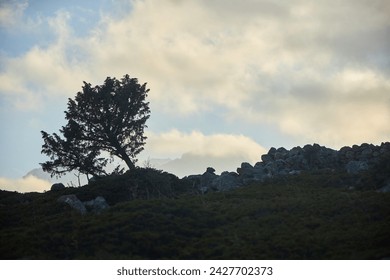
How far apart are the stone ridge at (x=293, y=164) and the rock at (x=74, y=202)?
8.76 m

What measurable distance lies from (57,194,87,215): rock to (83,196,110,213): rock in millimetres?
475

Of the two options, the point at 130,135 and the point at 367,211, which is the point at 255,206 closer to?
the point at 367,211

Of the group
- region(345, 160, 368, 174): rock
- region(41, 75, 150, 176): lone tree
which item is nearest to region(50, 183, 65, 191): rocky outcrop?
region(41, 75, 150, 176): lone tree

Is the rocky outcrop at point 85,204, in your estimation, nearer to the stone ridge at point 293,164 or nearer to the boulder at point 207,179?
the boulder at point 207,179

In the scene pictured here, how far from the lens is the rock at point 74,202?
24.5 m

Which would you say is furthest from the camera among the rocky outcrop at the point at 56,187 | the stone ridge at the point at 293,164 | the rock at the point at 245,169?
Result: the rock at the point at 245,169

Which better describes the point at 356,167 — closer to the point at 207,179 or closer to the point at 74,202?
the point at 207,179

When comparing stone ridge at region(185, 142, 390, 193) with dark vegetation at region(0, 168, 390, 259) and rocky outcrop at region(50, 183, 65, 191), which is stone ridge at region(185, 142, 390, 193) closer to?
dark vegetation at region(0, 168, 390, 259)

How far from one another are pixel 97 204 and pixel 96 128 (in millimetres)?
11627

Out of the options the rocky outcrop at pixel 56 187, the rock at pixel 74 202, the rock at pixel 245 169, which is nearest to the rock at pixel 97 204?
the rock at pixel 74 202

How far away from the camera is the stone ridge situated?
106ft

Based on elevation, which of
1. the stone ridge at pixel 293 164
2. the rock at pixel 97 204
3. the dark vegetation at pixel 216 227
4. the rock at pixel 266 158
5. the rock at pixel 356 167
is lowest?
the dark vegetation at pixel 216 227

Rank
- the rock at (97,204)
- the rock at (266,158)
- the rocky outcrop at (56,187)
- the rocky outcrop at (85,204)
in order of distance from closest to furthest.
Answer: the rocky outcrop at (85,204)
the rock at (97,204)
the rocky outcrop at (56,187)
the rock at (266,158)

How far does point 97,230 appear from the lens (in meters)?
18.6
